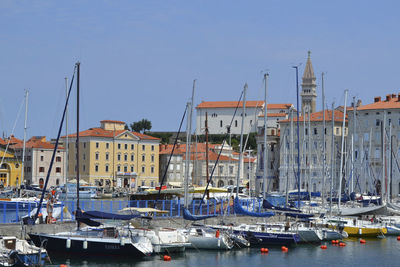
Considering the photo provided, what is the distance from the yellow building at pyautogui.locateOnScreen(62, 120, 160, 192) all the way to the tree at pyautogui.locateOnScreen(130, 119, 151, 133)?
101ft

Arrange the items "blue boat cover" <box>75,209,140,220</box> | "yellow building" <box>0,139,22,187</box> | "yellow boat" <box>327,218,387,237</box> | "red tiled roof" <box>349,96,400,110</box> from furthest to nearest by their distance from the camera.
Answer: "yellow building" <box>0,139,22,187</box>, "red tiled roof" <box>349,96,400,110</box>, "yellow boat" <box>327,218,387,237</box>, "blue boat cover" <box>75,209,140,220</box>

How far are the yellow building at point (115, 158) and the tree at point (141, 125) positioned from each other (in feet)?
101

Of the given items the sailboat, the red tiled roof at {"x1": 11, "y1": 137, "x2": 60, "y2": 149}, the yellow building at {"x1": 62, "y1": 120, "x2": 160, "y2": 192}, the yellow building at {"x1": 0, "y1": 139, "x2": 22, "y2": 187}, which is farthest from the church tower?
the sailboat

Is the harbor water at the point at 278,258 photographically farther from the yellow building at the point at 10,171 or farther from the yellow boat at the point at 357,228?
the yellow building at the point at 10,171

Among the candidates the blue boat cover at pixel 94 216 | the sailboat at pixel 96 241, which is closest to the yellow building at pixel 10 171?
the blue boat cover at pixel 94 216

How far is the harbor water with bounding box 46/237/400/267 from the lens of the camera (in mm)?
35406

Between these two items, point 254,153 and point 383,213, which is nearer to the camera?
point 383,213

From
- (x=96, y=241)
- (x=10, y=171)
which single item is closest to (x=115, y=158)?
(x=10, y=171)

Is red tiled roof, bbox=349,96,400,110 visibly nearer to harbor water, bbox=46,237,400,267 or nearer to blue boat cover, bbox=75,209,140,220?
harbor water, bbox=46,237,400,267

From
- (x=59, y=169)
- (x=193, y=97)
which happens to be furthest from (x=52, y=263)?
(x=59, y=169)

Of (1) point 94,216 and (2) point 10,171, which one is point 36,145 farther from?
(1) point 94,216

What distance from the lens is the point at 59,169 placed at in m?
117

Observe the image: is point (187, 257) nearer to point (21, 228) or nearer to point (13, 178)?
point (21, 228)

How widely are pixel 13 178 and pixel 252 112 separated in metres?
68.7
